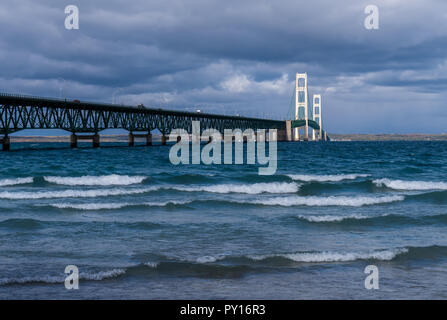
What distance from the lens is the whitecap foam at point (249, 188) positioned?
1013 inches

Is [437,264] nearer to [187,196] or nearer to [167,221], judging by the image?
[167,221]

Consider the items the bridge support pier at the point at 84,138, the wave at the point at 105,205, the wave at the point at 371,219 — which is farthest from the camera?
the bridge support pier at the point at 84,138

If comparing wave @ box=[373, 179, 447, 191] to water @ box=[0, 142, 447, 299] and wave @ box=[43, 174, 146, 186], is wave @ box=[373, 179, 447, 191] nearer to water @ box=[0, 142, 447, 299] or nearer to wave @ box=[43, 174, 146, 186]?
water @ box=[0, 142, 447, 299]

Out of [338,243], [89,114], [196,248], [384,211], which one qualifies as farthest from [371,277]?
[89,114]

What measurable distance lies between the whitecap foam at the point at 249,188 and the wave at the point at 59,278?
16.4 m

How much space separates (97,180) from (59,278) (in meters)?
23.4

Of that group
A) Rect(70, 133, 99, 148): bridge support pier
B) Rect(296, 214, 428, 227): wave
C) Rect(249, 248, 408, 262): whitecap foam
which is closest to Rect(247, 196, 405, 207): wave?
Rect(296, 214, 428, 227): wave

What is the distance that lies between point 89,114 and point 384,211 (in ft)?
378

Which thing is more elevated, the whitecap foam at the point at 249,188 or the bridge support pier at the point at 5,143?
the bridge support pier at the point at 5,143

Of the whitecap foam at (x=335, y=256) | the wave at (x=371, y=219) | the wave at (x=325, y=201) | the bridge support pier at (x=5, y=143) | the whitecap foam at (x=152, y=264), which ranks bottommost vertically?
the wave at (x=325, y=201)

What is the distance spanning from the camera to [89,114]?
408 ft

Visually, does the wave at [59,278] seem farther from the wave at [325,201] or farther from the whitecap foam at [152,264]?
the wave at [325,201]

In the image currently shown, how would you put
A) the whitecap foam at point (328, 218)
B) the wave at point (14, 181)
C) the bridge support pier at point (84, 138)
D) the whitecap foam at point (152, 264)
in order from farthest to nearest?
the bridge support pier at point (84, 138)
the wave at point (14, 181)
the whitecap foam at point (328, 218)
the whitecap foam at point (152, 264)

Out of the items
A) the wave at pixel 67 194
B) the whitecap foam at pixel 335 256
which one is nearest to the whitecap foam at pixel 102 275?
the whitecap foam at pixel 335 256
